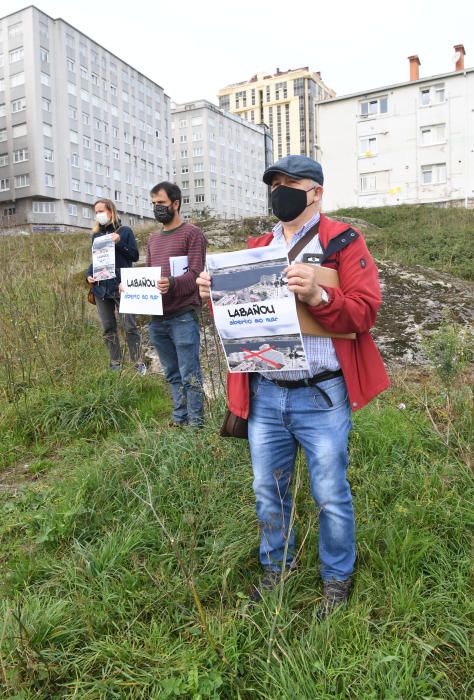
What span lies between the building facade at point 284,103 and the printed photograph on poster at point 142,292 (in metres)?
112

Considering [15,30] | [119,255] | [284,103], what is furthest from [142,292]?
[284,103]

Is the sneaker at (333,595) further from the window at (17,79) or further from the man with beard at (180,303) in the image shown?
the window at (17,79)

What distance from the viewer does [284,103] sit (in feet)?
359

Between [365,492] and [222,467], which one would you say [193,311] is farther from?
[365,492]

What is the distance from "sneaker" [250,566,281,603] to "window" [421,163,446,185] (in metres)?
39.8

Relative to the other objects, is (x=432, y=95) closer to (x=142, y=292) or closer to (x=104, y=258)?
(x=104, y=258)

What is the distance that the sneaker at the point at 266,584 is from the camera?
2.46 m

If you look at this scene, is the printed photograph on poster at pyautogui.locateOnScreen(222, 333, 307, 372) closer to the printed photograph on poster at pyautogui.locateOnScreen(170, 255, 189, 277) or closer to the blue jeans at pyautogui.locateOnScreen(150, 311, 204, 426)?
the blue jeans at pyautogui.locateOnScreen(150, 311, 204, 426)

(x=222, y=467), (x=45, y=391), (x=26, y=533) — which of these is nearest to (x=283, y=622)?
(x=222, y=467)

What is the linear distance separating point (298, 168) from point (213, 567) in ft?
6.61

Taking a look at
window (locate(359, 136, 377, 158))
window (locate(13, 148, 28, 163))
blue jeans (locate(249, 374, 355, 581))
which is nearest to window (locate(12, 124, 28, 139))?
window (locate(13, 148, 28, 163))

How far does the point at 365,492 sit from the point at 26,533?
2.06m

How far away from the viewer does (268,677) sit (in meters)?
2.00

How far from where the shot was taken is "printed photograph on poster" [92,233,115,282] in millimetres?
5809
